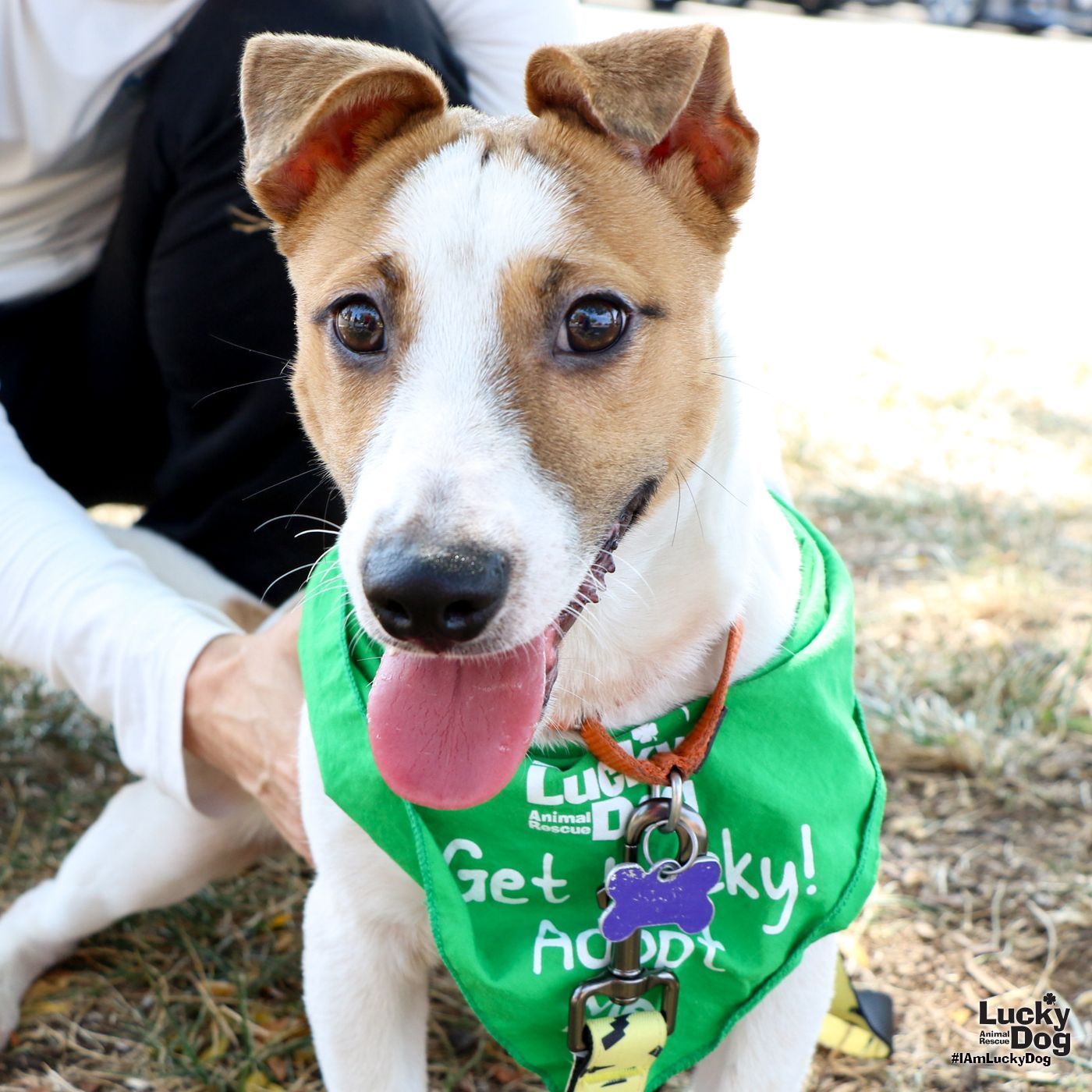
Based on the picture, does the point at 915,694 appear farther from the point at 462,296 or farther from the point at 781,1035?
the point at 462,296

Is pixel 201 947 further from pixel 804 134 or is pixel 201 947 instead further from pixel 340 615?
pixel 804 134

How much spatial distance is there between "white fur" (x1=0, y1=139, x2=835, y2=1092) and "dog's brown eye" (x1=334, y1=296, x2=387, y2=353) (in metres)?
0.10

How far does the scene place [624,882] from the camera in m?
1.87

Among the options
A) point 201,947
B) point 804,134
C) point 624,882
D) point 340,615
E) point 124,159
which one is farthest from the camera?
point 804,134

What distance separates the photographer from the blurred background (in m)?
2.47

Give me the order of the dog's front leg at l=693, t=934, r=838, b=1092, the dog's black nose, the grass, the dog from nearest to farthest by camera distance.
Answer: the dog's black nose < the dog < the dog's front leg at l=693, t=934, r=838, b=1092 < the grass

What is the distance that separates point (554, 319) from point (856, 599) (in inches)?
94.4

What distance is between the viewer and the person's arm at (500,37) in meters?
2.74

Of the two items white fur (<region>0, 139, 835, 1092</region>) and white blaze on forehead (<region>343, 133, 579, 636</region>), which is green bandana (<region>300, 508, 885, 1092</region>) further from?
white blaze on forehead (<region>343, 133, 579, 636</region>)

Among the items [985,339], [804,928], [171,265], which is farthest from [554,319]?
[985,339]

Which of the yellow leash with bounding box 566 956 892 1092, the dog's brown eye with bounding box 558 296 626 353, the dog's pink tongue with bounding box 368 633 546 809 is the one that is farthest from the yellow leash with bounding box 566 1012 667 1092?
the dog's brown eye with bounding box 558 296 626 353

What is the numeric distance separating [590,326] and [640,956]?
37.1 inches

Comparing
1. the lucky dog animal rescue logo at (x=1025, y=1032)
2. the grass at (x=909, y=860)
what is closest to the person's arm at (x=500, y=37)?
the grass at (x=909, y=860)

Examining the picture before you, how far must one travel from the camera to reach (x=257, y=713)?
2.31m
